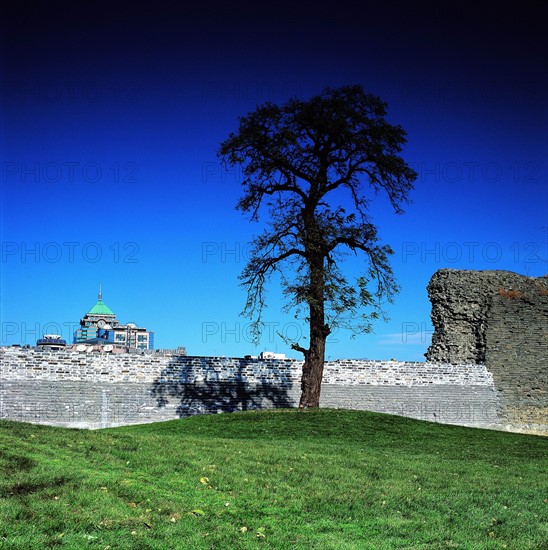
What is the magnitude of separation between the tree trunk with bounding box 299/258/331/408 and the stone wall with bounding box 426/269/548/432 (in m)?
9.34

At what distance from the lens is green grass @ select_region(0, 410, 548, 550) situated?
8414mm

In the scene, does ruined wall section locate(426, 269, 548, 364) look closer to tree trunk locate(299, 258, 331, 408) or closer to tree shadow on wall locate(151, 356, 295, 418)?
tree shadow on wall locate(151, 356, 295, 418)

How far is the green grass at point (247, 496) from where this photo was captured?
8.41 m

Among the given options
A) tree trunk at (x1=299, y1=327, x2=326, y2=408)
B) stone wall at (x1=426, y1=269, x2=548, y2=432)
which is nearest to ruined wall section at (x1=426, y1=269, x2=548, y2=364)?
stone wall at (x1=426, y1=269, x2=548, y2=432)

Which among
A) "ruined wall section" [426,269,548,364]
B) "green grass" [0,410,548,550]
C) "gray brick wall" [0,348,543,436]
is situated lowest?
"green grass" [0,410,548,550]

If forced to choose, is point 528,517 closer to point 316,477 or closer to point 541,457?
point 316,477

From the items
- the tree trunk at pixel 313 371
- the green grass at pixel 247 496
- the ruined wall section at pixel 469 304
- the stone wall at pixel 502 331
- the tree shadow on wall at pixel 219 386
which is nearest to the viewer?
the green grass at pixel 247 496

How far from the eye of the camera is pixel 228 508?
9.50 m

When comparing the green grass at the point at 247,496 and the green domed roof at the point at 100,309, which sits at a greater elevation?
the green domed roof at the point at 100,309

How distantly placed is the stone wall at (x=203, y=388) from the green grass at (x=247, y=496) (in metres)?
10.8

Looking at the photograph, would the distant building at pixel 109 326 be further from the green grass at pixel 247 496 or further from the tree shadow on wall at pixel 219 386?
the green grass at pixel 247 496

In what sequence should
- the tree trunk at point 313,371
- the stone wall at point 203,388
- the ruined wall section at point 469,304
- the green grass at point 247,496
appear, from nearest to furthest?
1. the green grass at point 247,496
2. the tree trunk at point 313,371
3. the stone wall at point 203,388
4. the ruined wall section at point 469,304

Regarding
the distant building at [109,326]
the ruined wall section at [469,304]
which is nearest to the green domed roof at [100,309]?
the distant building at [109,326]

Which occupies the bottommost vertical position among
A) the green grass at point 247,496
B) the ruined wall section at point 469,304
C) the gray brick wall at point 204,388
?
the green grass at point 247,496
